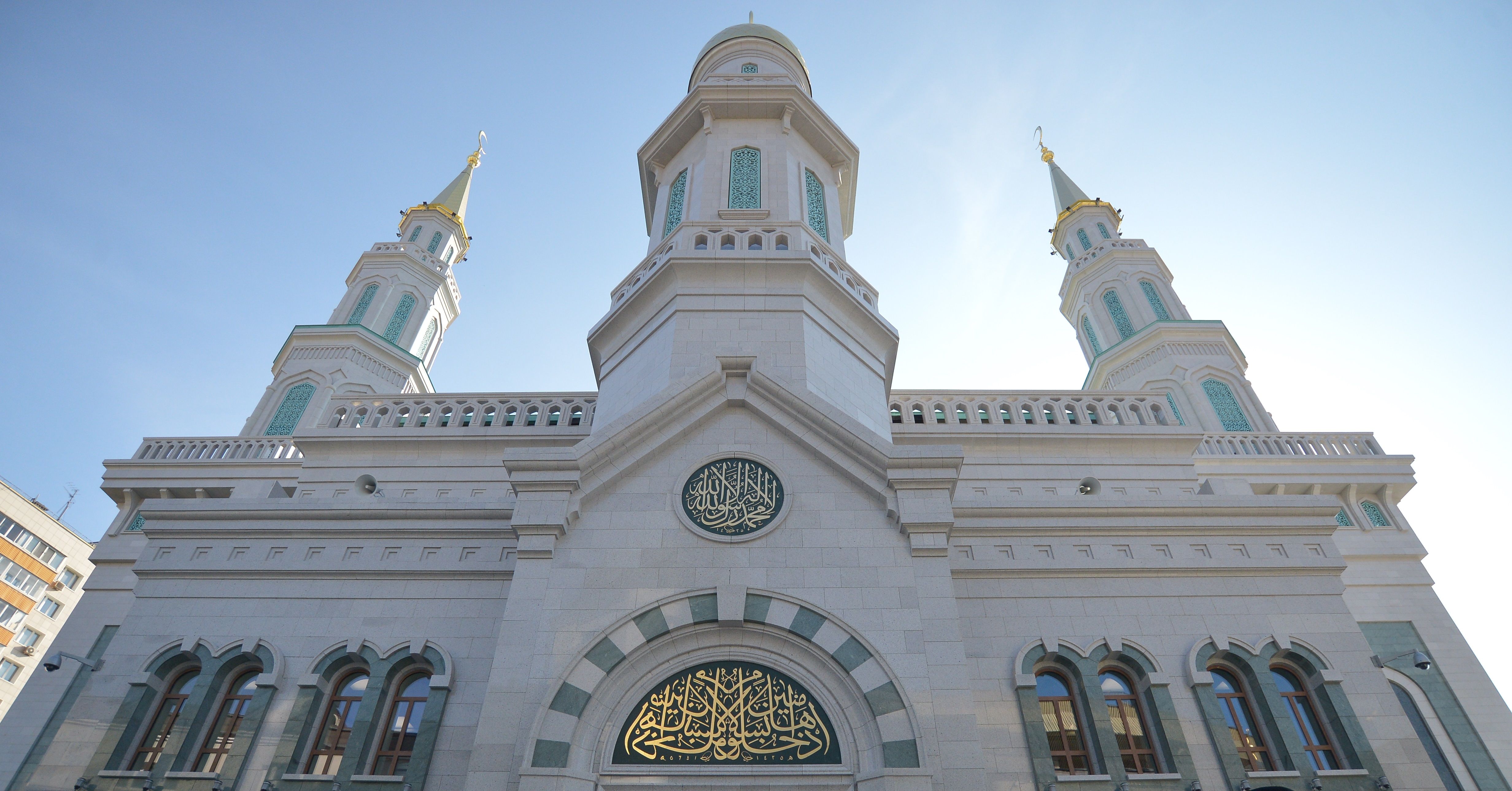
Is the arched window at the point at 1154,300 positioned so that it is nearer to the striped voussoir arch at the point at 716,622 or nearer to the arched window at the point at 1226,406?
the arched window at the point at 1226,406

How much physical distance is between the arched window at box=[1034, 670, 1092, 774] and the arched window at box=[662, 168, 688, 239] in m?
12.9

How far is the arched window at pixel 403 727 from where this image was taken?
37.1 ft

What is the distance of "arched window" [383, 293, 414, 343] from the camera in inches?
1128

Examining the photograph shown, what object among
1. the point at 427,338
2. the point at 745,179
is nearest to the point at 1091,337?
the point at 745,179

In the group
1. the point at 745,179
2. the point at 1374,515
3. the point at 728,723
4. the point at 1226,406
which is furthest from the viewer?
the point at 1226,406

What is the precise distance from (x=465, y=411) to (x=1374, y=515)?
23.6 m

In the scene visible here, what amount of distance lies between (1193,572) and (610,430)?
31.6 feet

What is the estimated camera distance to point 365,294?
2944cm

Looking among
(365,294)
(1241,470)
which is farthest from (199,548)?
(1241,470)

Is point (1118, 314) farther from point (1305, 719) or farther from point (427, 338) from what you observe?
point (427, 338)

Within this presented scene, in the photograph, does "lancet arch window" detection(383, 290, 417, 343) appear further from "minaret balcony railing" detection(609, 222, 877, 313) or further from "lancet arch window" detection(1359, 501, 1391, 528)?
"lancet arch window" detection(1359, 501, 1391, 528)

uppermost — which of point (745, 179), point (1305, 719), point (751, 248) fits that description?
point (745, 179)

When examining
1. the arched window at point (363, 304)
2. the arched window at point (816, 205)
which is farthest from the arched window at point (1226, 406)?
the arched window at point (363, 304)

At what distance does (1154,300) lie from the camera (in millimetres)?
29391
